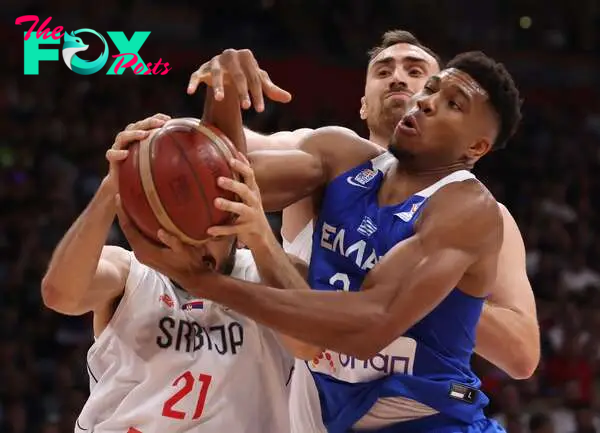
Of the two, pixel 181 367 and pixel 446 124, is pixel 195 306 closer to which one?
pixel 181 367

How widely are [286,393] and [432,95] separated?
1.10m

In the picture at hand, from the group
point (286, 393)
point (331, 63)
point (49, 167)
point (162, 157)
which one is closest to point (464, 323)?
point (286, 393)

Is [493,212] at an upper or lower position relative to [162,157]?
lower

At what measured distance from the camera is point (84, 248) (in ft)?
10.3

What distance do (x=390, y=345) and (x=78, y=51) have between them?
22.0 ft

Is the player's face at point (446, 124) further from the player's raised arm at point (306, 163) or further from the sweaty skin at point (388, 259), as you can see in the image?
the player's raised arm at point (306, 163)

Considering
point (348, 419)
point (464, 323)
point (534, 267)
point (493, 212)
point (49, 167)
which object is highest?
point (493, 212)

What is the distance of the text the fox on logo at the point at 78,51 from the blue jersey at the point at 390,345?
6.03 m

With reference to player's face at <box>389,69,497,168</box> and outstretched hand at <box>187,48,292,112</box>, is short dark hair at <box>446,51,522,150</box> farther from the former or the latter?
outstretched hand at <box>187,48,292,112</box>

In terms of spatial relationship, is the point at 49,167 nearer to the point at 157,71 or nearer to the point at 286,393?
the point at 157,71

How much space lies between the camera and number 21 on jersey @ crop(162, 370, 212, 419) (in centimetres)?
331

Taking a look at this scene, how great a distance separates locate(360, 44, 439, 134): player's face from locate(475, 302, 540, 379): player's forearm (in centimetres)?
100

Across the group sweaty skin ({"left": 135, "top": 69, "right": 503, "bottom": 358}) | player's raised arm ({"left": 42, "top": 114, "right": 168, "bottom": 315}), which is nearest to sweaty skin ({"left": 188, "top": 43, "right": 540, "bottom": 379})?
sweaty skin ({"left": 135, "top": 69, "right": 503, "bottom": 358})

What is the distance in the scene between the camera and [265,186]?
334 centimetres
